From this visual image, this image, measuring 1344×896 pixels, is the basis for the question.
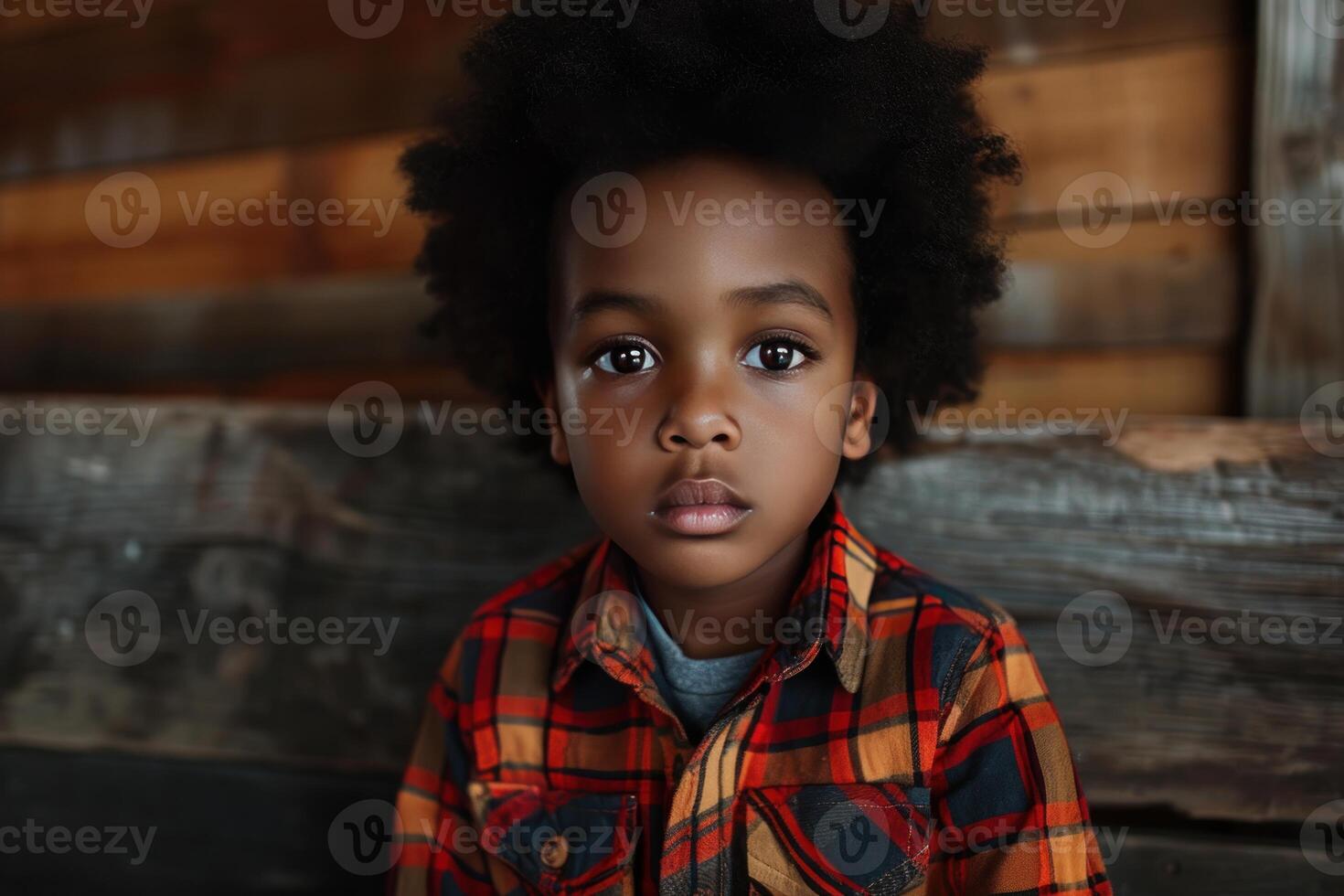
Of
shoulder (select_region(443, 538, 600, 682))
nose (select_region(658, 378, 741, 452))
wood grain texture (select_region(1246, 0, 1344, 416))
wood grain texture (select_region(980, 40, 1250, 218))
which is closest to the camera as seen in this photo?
nose (select_region(658, 378, 741, 452))

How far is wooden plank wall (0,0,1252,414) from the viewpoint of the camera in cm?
137

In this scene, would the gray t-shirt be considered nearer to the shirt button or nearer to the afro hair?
the shirt button

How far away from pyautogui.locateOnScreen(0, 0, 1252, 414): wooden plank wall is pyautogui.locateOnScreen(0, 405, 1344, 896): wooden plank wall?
0.27 meters

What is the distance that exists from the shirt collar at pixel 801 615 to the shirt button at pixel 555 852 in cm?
15

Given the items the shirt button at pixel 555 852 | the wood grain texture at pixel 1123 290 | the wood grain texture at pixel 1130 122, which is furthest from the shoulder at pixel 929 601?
the wood grain texture at pixel 1130 122

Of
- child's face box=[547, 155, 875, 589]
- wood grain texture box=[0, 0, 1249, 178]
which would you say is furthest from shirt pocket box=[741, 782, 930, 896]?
wood grain texture box=[0, 0, 1249, 178]

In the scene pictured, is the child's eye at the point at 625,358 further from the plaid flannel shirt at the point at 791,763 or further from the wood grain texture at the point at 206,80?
the wood grain texture at the point at 206,80

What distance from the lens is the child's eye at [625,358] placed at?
929 millimetres

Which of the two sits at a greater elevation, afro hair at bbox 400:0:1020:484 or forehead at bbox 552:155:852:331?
Result: afro hair at bbox 400:0:1020:484

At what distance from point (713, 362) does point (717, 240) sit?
0.36 feet

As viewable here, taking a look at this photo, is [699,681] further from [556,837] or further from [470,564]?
[470,564]

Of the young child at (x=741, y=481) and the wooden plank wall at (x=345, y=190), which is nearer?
the young child at (x=741, y=481)

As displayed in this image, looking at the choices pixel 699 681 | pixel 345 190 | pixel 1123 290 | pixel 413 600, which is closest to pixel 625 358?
pixel 699 681

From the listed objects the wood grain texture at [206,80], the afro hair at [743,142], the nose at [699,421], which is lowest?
the nose at [699,421]
